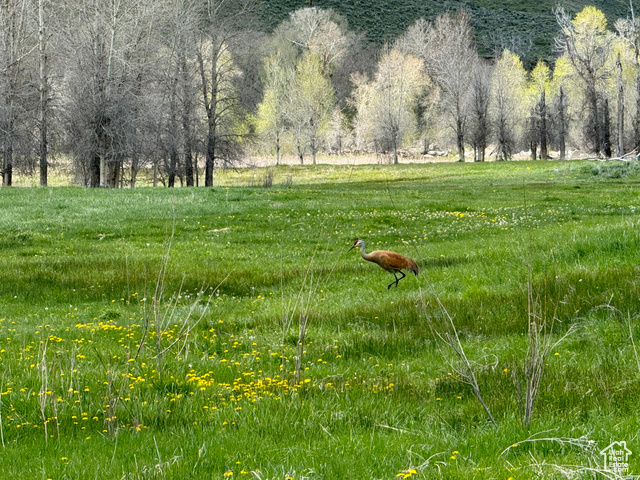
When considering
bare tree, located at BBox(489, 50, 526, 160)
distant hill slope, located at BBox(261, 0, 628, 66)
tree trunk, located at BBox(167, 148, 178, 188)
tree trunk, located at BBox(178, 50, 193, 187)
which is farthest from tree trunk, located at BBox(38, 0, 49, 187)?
distant hill slope, located at BBox(261, 0, 628, 66)

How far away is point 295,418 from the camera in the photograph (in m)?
5.17

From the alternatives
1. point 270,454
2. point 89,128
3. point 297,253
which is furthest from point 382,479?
point 89,128

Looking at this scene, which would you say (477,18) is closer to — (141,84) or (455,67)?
(455,67)

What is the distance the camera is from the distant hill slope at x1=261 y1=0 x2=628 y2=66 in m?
133

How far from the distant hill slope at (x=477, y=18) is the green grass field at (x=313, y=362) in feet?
400

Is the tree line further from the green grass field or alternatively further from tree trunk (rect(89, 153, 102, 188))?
the green grass field

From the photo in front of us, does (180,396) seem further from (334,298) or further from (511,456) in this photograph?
(334,298)

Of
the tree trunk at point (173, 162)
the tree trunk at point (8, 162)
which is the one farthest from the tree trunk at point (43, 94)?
the tree trunk at point (173, 162)

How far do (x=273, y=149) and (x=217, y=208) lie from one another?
205ft

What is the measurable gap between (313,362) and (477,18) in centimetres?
15775

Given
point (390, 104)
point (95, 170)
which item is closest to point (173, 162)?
point (95, 170)

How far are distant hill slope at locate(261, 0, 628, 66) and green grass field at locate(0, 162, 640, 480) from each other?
122 m

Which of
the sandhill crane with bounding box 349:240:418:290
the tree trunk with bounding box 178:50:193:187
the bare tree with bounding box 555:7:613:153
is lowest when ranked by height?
the sandhill crane with bounding box 349:240:418:290

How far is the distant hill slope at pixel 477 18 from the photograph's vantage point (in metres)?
133
